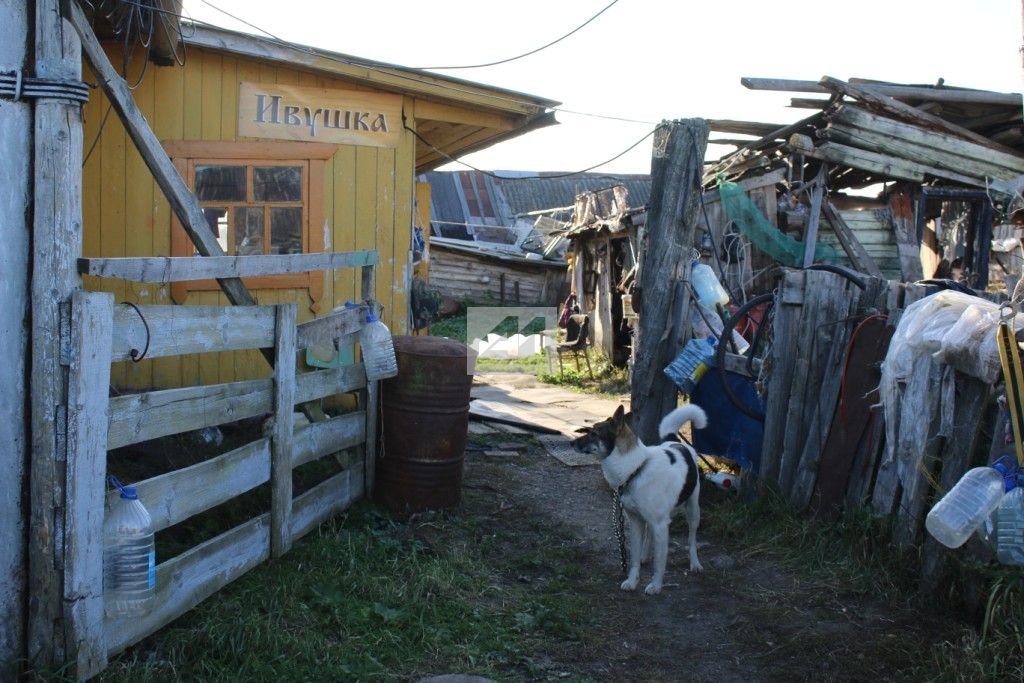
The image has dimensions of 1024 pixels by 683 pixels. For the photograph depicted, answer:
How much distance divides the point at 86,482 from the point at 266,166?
15.9 feet

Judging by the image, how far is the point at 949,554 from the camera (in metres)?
4.39

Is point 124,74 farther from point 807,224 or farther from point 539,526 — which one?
point 807,224

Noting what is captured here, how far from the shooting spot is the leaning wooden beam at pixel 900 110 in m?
10.9

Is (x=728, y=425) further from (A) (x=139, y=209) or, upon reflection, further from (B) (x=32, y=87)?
(B) (x=32, y=87)

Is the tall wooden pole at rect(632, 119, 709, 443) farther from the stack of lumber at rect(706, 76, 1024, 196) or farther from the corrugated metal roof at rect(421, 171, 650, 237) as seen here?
the corrugated metal roof at rect(421, 171, 650, 237)

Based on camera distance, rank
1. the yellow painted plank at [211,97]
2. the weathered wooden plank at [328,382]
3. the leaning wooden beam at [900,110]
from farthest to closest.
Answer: the leaning wooden beam at [900,110], the yellow painted plank at [211,97], the weathered wooden plank at [328,382]

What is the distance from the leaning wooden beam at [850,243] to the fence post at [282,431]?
8.94 meters

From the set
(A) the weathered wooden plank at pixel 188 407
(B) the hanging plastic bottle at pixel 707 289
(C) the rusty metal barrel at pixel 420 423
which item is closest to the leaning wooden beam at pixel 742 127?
(B) the hanging plastic bottle at pixel 707 289

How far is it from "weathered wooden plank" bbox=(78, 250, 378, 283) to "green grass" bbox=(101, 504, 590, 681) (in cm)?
149

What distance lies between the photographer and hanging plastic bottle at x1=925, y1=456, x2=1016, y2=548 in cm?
347

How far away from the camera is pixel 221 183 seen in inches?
303

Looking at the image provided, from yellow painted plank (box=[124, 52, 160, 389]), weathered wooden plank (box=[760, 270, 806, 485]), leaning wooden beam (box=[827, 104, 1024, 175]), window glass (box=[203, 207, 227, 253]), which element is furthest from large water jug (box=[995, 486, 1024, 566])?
leaning wooden beam (box=[827, 104, 1024, 175])

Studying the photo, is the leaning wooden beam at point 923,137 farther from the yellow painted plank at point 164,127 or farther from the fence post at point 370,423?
the yellow painted plank at point 164,127

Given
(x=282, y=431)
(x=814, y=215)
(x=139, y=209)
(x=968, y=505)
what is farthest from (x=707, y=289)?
(x=968, y=505)
